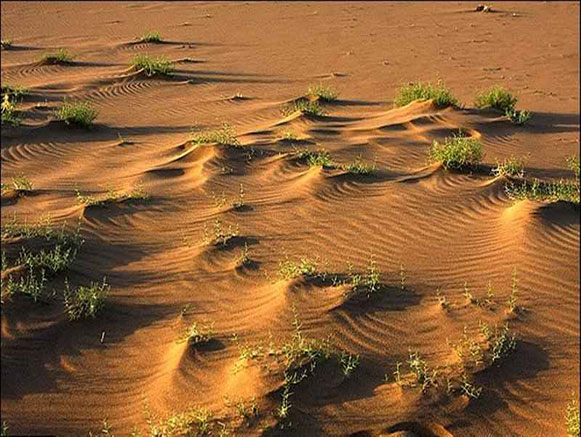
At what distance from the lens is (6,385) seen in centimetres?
379

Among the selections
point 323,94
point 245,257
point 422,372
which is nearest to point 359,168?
point 245,257

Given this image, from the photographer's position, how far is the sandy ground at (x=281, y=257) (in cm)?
370

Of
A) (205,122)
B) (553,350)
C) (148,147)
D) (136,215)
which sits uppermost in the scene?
(205,122)

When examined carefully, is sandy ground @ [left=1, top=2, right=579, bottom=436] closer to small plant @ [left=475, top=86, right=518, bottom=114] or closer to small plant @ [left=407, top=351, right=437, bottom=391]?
small plant @ [left=407, top=351, right=437, bottom=391]

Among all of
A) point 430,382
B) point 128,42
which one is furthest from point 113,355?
point 128,42

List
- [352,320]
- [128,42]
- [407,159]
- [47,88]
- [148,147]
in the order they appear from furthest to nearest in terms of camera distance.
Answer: [128,42] < [47,88] < [148,147] < [407,159] < [352,320]

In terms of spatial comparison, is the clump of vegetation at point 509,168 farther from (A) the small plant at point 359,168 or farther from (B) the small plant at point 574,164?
(A) the small plant at point 359,168

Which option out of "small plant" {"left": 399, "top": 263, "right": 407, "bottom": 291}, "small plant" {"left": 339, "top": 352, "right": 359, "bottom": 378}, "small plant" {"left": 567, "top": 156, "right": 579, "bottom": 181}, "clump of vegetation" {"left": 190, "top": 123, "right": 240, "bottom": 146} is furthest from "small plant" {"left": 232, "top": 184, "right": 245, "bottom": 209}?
"small plant" {"left": 567, "top": 156, "right": 579, "bottom": 181}

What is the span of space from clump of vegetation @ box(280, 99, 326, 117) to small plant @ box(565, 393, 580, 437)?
6.62 meters

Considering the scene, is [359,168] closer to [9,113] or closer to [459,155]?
[459,155]

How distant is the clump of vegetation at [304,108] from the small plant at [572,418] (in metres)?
6.62

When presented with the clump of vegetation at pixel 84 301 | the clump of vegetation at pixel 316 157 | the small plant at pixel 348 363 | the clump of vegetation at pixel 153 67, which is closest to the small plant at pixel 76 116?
the clump of vegetation at pixel 316 157

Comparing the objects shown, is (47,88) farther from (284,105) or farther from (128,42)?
(128,42)

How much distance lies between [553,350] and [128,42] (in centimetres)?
1569
